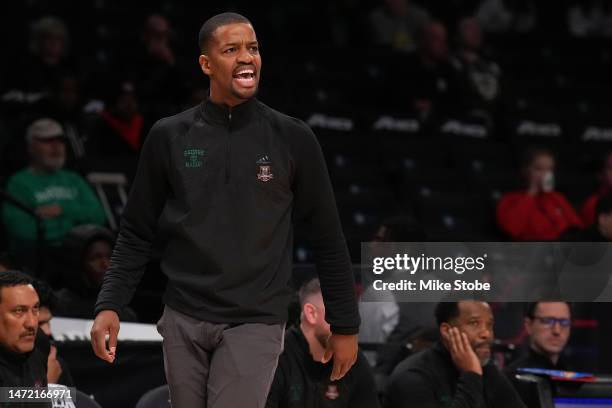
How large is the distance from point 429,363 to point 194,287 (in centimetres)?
217

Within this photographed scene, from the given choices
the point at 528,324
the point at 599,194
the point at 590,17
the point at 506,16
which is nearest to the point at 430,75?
the point at 599,194

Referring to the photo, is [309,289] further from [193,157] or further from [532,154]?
[532,154]

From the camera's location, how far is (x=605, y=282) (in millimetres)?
5059

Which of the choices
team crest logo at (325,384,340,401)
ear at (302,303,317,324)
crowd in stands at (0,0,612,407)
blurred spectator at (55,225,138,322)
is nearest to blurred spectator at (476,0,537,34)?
crowd in stands at (0,0,612,407)

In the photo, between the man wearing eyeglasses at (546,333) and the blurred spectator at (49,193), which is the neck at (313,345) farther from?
the blurred spectator at (49,193)

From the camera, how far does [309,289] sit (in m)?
5.14

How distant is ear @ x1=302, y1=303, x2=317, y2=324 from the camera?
5098mm

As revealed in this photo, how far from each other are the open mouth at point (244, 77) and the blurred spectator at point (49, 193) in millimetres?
4046

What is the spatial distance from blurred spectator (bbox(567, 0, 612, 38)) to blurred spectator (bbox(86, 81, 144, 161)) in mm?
5795

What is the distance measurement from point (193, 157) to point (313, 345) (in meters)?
1.76

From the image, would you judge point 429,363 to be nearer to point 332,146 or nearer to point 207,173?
point 207,173

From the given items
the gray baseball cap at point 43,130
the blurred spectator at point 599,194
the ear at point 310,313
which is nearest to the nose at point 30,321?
the ear at point 310,313

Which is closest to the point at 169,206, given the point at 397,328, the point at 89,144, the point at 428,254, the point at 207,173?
the point at 207,173

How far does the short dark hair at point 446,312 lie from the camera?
5281 millimetres
